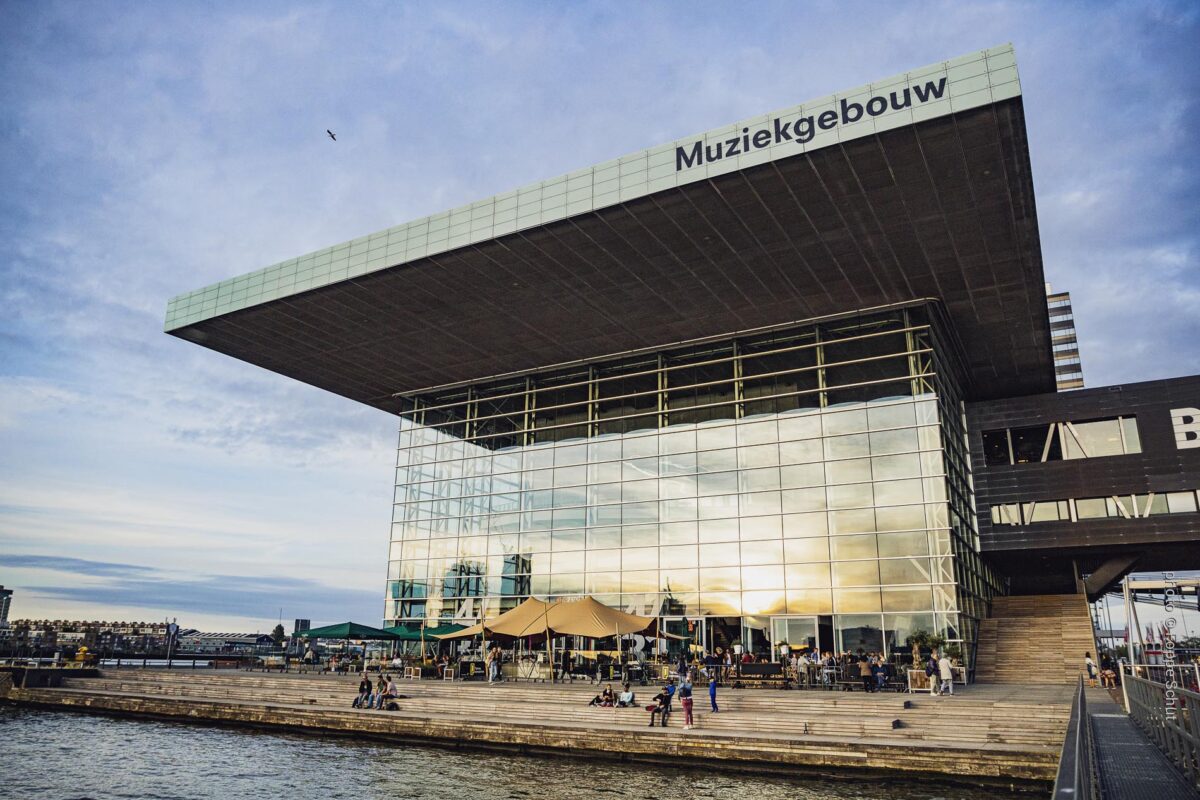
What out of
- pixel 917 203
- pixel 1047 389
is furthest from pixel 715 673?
pixel 1047 389

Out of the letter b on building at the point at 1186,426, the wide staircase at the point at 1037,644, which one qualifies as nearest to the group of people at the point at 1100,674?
the wide staircase at the point at 1037,644

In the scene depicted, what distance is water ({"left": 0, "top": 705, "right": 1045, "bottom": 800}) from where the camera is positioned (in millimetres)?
15562

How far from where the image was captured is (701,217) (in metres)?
27.1

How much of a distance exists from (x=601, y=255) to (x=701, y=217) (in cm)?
A: 429

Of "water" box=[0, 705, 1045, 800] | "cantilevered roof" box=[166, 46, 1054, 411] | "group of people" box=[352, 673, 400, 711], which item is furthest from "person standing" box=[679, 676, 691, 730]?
"cantilevered roof" box=[166, 46, 1054, 411]

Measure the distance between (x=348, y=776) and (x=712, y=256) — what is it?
20.1m

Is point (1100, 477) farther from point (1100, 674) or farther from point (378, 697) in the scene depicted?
point (378, 697)

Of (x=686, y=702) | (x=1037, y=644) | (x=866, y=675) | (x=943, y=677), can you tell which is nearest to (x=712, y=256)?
(x=866, y=675)

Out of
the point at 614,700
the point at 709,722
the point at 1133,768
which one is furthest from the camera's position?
the point at 614,700

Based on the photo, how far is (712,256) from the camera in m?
29.5

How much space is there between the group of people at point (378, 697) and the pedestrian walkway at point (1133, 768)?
19.3 metres

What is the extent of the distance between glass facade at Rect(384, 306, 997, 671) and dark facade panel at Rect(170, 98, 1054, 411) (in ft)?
6.23

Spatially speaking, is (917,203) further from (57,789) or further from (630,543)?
(57,789)

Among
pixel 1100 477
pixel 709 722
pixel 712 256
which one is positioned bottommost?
pixel 709 722
